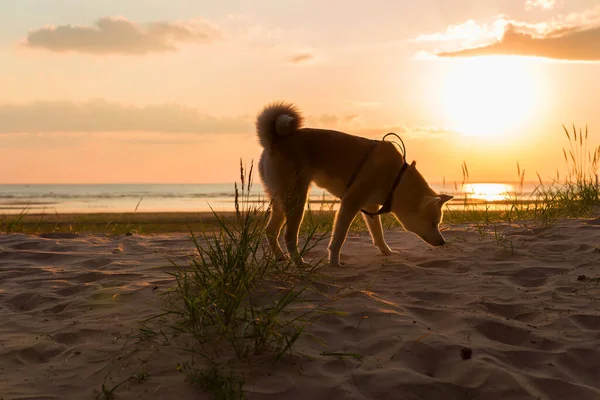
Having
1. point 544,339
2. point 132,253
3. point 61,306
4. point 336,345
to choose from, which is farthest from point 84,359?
point 132,253

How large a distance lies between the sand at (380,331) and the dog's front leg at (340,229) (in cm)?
22

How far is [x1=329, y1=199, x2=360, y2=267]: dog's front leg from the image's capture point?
574 cm

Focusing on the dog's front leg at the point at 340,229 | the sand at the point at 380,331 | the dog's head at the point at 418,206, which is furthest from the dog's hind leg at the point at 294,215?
the dog's head at the point at 418,206

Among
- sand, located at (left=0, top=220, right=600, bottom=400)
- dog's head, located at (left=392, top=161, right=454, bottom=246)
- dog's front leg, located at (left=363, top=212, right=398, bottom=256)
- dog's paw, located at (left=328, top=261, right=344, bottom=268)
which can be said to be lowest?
sand, located at (left=0, top=220, right=600, bottom=400)

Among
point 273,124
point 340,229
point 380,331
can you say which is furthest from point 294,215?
point 380,331

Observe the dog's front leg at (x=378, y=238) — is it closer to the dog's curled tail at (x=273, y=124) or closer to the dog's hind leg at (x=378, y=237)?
the dog's hind leg at (x=378, y=237)

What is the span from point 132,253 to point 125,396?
3954 millimetres

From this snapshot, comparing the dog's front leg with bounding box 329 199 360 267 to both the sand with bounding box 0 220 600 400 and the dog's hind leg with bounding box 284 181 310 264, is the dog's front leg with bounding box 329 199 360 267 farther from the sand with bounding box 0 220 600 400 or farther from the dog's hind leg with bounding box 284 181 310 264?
the dog's hind leg with bounding box 284 181 310 264

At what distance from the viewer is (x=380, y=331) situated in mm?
3590

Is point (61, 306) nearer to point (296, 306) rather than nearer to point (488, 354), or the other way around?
point (296, 306)

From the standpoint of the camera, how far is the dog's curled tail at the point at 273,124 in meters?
6.07

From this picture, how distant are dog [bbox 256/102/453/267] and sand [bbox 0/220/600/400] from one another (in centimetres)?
69

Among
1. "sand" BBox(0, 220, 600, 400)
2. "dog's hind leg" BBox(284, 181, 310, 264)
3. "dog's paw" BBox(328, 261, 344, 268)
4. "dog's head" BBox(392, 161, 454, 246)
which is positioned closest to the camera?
"sand" BBox(0, 220, 600, 400)

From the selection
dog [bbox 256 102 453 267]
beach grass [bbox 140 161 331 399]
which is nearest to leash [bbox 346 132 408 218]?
dog [bbox 256 102 453 267]
